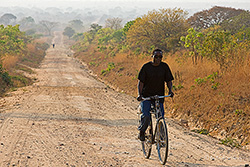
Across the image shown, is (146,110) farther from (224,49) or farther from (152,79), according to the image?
(224,49)

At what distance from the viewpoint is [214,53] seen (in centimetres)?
1223

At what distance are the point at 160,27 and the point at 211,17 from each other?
15755 millimetres

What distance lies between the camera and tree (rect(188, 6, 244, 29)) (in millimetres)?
35500

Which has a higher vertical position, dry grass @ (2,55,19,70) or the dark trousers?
the dark trousers

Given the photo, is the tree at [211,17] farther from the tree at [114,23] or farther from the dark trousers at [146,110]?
the tree at [114,23]

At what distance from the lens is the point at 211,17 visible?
118 feet

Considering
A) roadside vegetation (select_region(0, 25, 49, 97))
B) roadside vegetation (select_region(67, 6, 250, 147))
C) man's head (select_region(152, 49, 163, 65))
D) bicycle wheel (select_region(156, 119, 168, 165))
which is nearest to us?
bicycle wheel (select_region(156, 119, 168, 165))

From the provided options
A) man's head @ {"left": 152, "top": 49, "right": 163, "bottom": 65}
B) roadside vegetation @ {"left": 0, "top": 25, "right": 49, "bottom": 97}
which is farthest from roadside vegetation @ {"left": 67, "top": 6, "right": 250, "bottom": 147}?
roadside vegetation @ {"left": 0, "top": 25, "right": 49, "bottom": 97}

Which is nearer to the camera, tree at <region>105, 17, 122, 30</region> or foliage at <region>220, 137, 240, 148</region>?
foliage at <region>220, 137, 240, 148</region>

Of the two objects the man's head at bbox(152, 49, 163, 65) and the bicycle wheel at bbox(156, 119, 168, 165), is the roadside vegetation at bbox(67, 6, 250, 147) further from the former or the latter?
the man's head at bbox(152, 49, 163, 65)

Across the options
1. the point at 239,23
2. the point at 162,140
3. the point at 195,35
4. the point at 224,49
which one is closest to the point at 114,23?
the point at 239,23

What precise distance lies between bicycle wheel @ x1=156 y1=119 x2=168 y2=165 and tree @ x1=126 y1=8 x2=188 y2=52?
18074mm

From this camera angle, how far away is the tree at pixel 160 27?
23.2 metres

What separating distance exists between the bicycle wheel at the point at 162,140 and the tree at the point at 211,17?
32.4m
